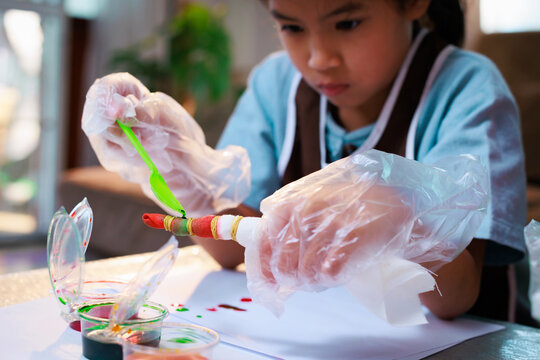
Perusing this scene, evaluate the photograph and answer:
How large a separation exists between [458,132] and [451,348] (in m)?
0.30

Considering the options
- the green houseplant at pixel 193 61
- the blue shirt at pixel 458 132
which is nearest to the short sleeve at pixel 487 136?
the blue shirt at pixel 458 132

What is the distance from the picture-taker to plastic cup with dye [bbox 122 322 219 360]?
1.23ft

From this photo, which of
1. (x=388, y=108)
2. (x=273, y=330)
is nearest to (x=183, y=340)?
(x=273, y=330)

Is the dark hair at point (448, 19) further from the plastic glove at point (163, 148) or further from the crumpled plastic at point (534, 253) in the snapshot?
the crumpled plastic at point (534, 253)

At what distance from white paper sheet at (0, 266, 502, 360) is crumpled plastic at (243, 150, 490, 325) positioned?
6 cm

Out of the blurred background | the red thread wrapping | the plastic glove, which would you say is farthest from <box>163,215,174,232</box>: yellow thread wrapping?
the blurred background

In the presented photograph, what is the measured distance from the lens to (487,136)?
Result: 27.5 inches

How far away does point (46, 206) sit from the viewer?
345cm

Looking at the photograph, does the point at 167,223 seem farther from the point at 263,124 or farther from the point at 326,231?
the point at 263,124

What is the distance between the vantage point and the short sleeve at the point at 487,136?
67 centimetres

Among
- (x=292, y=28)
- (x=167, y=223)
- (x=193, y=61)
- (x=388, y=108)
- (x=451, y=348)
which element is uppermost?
(x=193, y=61)

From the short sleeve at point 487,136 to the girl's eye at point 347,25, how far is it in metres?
0.16

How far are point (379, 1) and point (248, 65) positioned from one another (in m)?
2.83

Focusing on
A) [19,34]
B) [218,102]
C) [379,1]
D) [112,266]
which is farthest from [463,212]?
[19,34]
